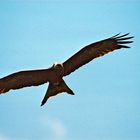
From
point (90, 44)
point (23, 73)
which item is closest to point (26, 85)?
point (23, 73)

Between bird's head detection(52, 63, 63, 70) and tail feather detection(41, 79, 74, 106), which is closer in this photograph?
tail feather detection(41, 79, 74, 106)

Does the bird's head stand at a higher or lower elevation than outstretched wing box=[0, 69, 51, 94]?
lower

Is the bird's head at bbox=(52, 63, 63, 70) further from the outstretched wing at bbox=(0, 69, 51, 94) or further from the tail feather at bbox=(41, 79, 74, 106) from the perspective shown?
the tail feather at bbox=(41, 79, 74, 106)

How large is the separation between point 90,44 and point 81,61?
0.73 m

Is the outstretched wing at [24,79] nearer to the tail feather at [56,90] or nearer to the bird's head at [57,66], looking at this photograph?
the bird's head at [57,66]

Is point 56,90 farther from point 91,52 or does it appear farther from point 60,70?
point 91,52

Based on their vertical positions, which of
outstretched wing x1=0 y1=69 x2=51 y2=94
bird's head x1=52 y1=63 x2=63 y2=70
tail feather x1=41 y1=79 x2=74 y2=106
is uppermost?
outstretched wing x1=0 y1=69 x2=51 y2=94

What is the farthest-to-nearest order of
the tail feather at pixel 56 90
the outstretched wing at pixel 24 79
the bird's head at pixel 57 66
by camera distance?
the outstretched wing at pixel 24 79
the bird's head at pixel 57 66
the tail feather at pixel 56 90

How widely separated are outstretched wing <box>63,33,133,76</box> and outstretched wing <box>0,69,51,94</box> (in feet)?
2.62

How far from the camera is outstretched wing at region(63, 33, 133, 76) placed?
1142 cm

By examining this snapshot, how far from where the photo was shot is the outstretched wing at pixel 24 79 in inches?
443

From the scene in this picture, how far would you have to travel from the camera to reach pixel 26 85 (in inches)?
465

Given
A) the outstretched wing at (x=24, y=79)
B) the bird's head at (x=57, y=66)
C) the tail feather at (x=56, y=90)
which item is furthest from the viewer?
the outstretched wing at (x=24, y=79)

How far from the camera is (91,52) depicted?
38.1 ft
